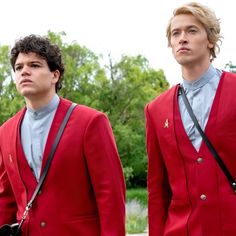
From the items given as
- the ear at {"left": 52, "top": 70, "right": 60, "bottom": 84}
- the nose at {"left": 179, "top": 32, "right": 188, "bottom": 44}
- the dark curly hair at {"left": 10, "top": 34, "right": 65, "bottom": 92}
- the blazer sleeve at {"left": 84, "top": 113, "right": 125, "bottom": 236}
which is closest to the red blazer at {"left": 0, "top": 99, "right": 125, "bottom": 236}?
the blazer sleeve at {"left": 84, "top": 113, "right": 125, "bottom": 236}

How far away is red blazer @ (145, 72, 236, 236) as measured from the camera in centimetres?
397

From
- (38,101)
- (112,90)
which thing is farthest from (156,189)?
(112,90)

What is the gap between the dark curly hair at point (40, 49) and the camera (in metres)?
4.67

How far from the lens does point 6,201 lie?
4750 mm

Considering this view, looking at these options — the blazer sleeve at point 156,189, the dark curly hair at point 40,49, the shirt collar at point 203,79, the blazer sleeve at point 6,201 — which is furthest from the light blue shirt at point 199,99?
the blazer sleeve at point 6,201

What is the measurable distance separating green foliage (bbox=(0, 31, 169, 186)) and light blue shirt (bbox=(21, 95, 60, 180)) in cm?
2692

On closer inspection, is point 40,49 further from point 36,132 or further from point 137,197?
point 137,197

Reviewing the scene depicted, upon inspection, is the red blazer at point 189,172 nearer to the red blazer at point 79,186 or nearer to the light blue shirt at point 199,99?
the light blue shirt at point 199,99

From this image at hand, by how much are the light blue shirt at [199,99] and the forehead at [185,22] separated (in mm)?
282

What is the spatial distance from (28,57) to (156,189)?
1260 millimetres

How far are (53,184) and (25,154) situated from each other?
1.05ft

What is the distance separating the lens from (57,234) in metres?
4.36

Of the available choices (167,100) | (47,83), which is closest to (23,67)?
(47,83)

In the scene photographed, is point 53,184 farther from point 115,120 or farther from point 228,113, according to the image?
point 115,120
